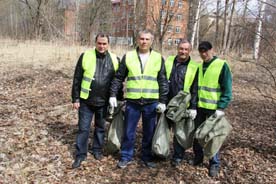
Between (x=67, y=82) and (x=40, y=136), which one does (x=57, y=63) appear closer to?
(x=67, y=82)

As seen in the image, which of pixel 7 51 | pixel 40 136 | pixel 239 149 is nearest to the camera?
pixel 239 149

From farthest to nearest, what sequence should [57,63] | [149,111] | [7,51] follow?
[7,51] < [57,63] < [149,111]

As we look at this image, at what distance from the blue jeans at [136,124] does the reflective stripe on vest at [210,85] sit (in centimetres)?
67

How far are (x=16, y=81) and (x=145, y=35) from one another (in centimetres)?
680

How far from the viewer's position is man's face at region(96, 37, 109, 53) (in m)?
3.85

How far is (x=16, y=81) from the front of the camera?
916 cm

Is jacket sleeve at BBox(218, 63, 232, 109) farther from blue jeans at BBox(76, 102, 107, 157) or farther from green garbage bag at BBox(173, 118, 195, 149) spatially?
blue jeans at BBox(76, 102, 107, 157)

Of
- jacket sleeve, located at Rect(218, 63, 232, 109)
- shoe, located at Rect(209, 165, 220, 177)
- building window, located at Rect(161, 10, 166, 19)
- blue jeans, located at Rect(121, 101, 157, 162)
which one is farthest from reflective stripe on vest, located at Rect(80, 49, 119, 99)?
building window, located at Rect(161, 10, 166, 19)

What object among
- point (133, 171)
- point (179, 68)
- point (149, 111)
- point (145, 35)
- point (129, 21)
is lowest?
point (133, 171)

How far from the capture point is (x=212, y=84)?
3715mm

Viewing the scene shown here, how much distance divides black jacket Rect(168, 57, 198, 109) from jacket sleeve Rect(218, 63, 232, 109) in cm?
34

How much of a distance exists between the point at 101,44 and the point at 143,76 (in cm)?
72

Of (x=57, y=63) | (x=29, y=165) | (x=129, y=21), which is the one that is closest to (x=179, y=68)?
(x=29, y=165)

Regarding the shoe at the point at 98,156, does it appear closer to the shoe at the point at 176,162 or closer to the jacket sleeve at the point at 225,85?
the shoe at the point at 176,162
